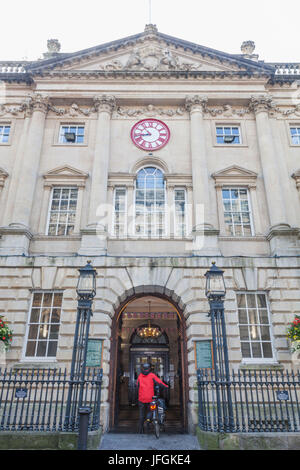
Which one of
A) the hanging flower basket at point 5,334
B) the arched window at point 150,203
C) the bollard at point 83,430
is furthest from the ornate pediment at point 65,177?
the bollard at point 83,430

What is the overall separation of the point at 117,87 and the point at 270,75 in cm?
791

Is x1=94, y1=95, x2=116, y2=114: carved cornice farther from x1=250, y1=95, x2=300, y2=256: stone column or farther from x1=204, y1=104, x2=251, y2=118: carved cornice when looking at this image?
x1=250, y1=95, x2=300, y2=256: stone column

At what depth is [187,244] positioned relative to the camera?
13086mm

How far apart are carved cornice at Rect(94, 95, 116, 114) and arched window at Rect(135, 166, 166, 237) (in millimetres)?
3669

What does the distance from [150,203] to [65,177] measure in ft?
13.5

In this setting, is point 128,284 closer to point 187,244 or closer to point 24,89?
point 187,244

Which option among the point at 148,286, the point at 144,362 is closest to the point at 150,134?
the point at 148,286

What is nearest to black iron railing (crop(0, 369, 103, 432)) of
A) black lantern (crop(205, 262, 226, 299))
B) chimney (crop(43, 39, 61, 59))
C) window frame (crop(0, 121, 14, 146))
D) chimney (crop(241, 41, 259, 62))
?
black lantern (crop(205, 262, 226, 299))

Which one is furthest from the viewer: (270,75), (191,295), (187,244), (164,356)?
(164,356)

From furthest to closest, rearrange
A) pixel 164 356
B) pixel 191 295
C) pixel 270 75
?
pixel 164 356 < pixel 270 75 < pixel 191 295

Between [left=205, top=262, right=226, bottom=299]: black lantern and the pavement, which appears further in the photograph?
[left=205, top=262, right=226, bottom=299]: black lantern

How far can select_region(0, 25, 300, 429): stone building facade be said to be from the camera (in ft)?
38.3

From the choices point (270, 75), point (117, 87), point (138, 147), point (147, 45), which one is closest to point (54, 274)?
point (138, 147)

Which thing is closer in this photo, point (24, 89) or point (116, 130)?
point (116, 130)
